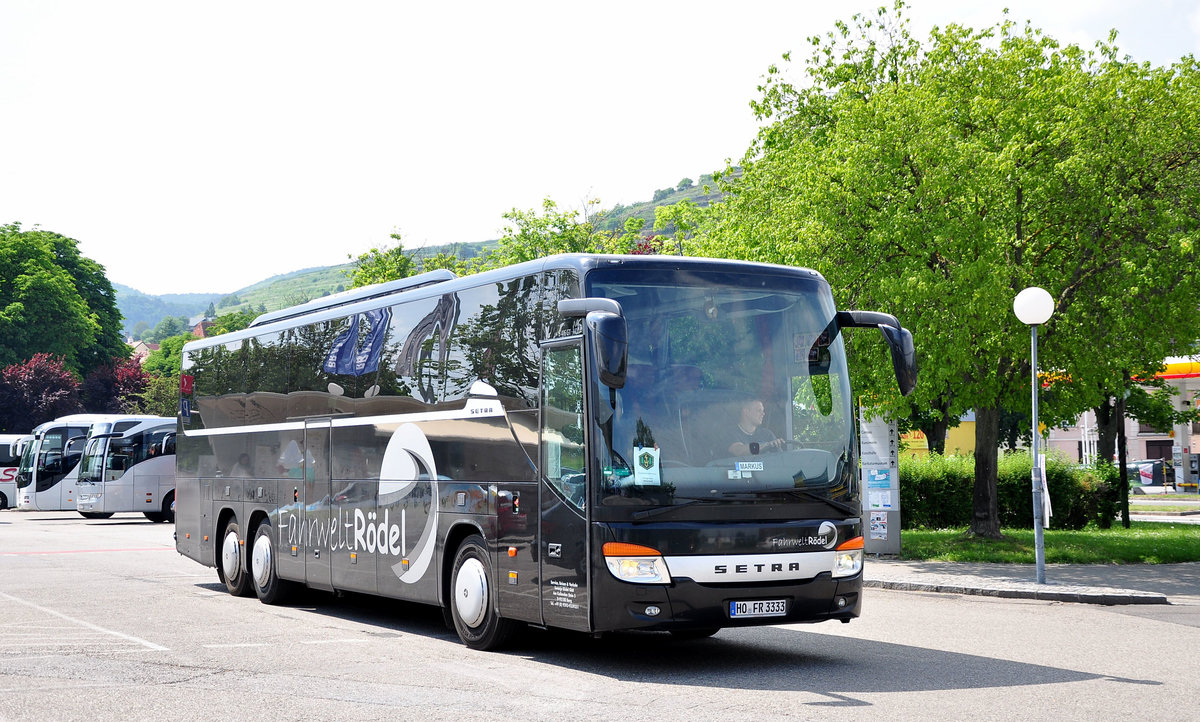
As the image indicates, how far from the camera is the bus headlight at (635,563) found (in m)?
9.46

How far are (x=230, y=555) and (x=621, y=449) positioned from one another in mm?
9072

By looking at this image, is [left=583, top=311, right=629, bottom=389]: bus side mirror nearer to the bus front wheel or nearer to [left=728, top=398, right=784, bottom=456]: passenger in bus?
[left=728, top=398, right=784, bottom=456]: passenger in bus

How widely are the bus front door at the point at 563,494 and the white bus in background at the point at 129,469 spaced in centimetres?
3316

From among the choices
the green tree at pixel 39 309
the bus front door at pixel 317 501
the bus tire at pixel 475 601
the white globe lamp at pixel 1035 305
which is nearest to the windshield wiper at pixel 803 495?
the bus tire at pixel 475 601

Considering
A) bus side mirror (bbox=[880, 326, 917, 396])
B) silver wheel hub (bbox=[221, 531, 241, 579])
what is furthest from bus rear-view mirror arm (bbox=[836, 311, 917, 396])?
silver wheel hub (bbox=[221, 531, 241, 579])

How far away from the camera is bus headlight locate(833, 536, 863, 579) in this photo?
1022cm

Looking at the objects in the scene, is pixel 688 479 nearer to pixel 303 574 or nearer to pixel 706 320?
pixel 706 320

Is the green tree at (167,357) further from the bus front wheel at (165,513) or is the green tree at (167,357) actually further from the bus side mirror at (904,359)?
the bus side mirror at (904,359)

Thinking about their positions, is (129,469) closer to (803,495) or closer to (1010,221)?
(1010,221)

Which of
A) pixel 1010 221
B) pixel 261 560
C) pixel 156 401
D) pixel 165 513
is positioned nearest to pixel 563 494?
pixel 261 560

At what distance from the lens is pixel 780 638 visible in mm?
12266

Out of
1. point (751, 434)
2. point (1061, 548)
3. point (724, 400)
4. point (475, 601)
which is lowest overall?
point (1061, 548)

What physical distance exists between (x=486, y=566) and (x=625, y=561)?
1913 millimetres

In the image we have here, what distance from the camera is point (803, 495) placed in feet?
32.9
